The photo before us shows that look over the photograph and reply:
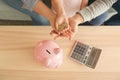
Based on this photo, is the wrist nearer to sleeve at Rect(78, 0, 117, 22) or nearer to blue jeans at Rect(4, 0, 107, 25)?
sleeve at Rect(78, 0, 117, 22)

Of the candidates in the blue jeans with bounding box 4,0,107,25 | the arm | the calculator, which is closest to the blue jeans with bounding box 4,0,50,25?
the blue jeans with bounding box 4,0,107,25

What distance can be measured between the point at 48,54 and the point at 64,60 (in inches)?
3.3

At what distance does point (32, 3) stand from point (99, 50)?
306mm

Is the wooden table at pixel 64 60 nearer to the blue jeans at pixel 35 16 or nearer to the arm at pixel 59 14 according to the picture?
the arm at pixel 59 14

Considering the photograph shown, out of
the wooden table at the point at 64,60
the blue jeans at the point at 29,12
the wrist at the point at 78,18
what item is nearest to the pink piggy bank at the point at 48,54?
the wooden table at the point at 64,60

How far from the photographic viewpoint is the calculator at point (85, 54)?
759 mm

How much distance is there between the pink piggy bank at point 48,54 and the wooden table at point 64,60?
29 mm

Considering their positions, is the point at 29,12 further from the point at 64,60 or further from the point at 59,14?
the point at 64,60

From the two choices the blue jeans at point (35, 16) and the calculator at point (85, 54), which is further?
the blue jeans at point (35, 16)

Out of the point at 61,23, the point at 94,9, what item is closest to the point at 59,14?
the point at 61,23

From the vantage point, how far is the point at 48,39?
0.78 meters

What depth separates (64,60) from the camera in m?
0.76

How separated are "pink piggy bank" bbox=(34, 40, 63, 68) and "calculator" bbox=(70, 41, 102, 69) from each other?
69 mm

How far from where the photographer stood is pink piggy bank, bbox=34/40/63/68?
700mm
